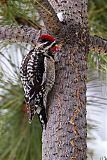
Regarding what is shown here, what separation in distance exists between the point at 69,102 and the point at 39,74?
0.07 m

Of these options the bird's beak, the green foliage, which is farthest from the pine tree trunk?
the green foliage

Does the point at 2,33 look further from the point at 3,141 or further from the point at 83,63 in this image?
the point at 3,141

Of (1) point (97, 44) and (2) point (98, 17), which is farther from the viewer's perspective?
(2) point (98, 17)

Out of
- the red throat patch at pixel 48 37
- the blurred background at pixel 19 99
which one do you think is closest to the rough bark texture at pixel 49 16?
the red throat patch at pixel 48 37

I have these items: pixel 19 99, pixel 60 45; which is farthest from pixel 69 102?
pixel 19 99

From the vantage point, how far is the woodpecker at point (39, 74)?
0.55 m

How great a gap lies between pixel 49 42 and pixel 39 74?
0.16 feet

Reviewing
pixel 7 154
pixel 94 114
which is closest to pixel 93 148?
pixel 94 114

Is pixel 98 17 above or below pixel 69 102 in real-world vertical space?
above

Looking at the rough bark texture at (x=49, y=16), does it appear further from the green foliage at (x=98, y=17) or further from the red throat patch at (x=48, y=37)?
the green foliage at (x=98, y=17)

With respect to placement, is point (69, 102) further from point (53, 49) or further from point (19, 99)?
point (19, 99)

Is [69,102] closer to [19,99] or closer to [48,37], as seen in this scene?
[48,37]

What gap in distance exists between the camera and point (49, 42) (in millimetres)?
545

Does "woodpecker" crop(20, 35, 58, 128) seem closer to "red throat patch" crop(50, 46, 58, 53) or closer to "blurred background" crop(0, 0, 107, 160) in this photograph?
"red throat patch" crop(50, 46, 58, 53)
